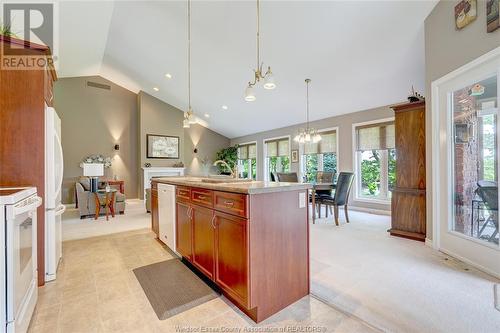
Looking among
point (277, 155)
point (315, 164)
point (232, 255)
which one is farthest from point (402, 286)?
point (277, 155)

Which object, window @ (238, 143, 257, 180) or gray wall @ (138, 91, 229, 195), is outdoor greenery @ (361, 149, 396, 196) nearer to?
window @ (238, 143, 257, 180)

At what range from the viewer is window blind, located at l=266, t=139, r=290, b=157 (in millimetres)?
7707

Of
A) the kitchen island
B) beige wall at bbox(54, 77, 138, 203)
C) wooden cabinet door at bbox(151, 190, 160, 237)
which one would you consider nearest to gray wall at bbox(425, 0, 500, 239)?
the kitchen island

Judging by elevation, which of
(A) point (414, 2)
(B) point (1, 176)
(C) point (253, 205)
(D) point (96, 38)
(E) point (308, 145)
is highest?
(D) point (96, 38)

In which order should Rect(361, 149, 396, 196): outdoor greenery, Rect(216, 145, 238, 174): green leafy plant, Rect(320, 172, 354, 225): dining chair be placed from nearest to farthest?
Rect(320, 172, 354, 225): dining chair → Rect(361, 149, 396, 196): outdoor greenery → Rect(216, 145, 238, 174): green leafy plant

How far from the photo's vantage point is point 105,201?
5.45 meters

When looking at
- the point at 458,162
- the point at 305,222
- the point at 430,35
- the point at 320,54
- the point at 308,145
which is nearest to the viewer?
the point at 305,222

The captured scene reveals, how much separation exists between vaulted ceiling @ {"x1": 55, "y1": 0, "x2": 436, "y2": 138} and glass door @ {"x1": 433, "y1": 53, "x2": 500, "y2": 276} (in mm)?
1165

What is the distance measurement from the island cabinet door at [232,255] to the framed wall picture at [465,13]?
3.25m

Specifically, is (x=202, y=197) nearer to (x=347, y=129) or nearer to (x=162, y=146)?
(x=347, y=129)

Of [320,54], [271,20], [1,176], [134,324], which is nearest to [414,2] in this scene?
[320,54]

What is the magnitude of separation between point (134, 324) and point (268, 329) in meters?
0.95

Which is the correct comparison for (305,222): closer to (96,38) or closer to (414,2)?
(414,2)

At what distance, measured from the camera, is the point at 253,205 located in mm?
1651
